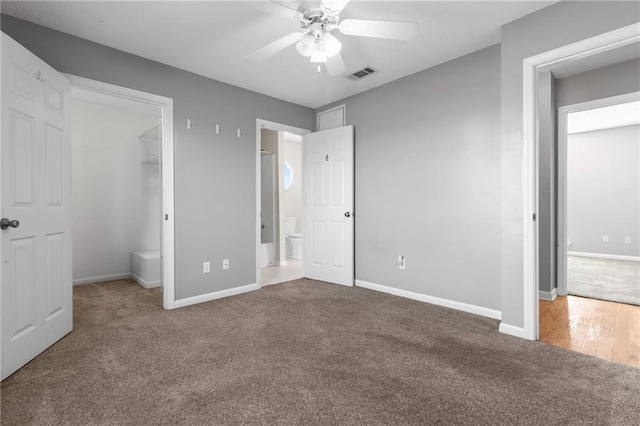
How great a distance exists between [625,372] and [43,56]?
4636mm

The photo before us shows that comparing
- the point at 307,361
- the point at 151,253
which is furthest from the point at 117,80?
the point at 307,361

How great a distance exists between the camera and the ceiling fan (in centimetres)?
189

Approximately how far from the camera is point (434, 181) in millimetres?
3301

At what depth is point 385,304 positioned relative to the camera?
3301 mm

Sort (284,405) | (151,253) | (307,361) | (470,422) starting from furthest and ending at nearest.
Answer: (151,253), (307,361), (284,405), (470,422)

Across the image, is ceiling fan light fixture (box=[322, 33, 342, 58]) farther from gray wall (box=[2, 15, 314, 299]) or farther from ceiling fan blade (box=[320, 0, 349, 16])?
gray wall (box=[2, 15, 314, 299])

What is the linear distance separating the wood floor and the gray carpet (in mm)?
314

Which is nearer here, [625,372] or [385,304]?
[625,372]

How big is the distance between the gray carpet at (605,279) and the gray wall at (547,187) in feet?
1.85

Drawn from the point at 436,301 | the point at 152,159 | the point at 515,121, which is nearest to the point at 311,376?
the point at 436,301

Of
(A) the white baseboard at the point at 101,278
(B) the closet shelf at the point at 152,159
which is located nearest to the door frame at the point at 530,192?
(B) the closet shelf at the point at 152,159

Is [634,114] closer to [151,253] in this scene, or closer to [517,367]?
[517,367]

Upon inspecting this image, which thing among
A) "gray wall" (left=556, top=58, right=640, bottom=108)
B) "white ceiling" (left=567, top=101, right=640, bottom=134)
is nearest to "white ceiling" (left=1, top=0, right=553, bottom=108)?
"gray wall" (left=556, top=58, right=640, bottom=108)

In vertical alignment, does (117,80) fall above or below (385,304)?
above
